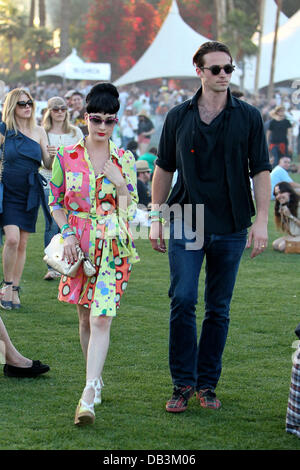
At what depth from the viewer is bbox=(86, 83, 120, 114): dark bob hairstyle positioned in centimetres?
446

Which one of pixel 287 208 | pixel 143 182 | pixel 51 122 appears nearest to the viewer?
pixel 51 122

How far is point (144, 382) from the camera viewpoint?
16.8 feet

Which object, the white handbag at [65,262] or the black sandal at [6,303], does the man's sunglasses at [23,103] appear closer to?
the black sandal at [6,303]

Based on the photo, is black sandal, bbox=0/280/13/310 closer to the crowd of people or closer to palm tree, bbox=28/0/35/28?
the crowd of people

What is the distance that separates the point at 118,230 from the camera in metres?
4.52

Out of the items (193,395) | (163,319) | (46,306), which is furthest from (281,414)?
(46,306)

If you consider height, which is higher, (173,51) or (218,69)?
(173,51)

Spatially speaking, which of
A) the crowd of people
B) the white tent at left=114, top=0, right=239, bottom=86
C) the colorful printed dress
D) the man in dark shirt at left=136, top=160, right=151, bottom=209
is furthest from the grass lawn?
the white tent at left=114, top=0, right=239, bottom=86

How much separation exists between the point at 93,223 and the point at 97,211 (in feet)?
0.25

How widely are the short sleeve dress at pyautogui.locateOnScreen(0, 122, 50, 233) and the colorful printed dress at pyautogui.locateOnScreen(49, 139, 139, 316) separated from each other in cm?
270

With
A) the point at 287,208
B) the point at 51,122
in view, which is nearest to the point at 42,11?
the point at 287,208

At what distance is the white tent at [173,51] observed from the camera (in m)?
37.3

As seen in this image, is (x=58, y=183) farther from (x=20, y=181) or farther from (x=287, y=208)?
(x=287, y=208)

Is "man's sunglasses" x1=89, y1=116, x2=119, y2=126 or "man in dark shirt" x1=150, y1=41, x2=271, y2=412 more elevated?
"man's sunglasses" x1=89, y1=116, x2=119, y2=126
